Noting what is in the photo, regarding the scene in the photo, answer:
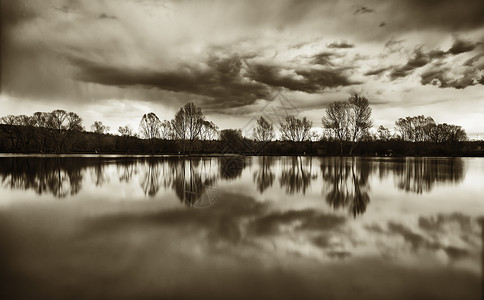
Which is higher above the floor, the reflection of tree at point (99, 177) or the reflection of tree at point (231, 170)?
the reflection of tree at point (99, 177)

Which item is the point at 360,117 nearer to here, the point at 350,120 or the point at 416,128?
the point at 350,120

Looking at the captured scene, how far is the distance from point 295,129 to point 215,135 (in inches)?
1297

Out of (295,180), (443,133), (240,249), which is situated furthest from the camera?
(443,133)

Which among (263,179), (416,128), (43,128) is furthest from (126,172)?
(416,128)

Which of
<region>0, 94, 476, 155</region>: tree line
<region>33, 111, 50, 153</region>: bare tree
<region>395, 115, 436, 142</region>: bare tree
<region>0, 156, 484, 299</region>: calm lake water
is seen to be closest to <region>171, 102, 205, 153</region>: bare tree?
<region>0, 94, 476, 155</region>: tree line

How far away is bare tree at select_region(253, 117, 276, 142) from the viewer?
3961 inches

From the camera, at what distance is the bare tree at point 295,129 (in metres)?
89.6

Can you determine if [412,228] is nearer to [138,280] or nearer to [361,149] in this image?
[138,280]

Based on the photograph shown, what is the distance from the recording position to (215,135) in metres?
104

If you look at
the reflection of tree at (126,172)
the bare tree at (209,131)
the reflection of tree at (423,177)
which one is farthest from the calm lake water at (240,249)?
the bare tree at (209,131)

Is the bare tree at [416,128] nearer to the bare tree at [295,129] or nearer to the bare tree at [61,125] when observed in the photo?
the bare tree at [295,129]

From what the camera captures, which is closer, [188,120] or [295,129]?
[188,120]

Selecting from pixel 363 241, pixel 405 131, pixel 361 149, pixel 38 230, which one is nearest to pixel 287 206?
pixel 363 241

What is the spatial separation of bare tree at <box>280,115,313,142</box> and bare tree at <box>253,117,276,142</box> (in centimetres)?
911
